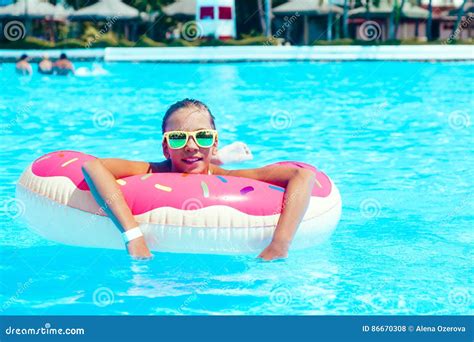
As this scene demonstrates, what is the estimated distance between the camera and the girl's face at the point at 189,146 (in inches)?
176

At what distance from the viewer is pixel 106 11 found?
1401 inches

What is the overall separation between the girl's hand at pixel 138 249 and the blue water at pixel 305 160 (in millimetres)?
232

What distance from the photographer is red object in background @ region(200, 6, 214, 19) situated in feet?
114
